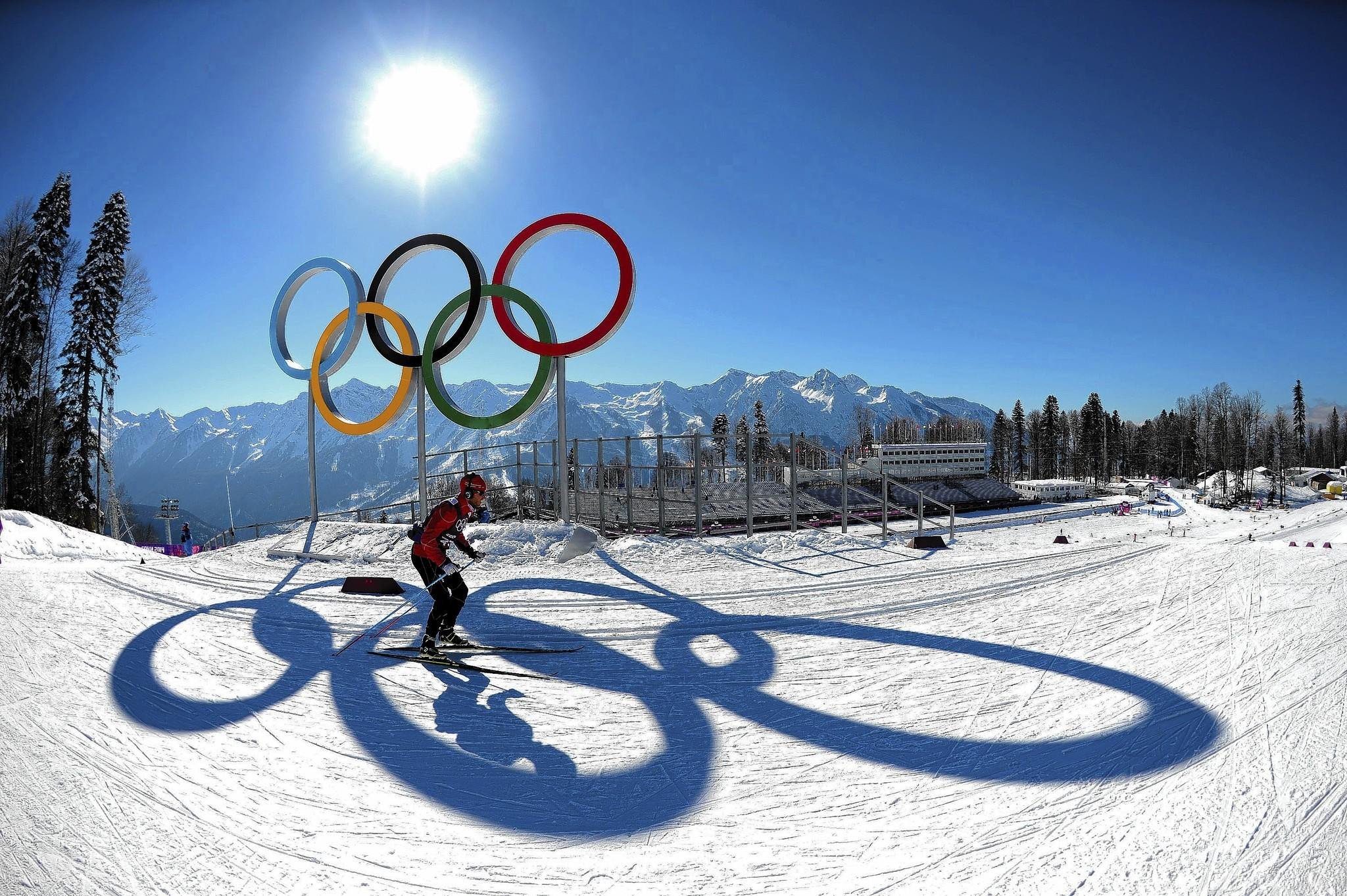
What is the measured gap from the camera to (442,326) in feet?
46.6

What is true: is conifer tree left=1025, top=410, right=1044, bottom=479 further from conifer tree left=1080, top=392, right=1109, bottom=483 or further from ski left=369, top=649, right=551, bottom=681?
ski left=369, top=649, right=551, bottom=681

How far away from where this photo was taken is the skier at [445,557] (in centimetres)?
692

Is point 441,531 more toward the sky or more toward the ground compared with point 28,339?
more toward the ground

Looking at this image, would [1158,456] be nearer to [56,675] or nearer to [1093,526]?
[1093,526]

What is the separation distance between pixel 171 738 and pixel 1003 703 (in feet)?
23.0

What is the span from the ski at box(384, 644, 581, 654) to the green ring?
6867 millimetres

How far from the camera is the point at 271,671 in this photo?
6387mm

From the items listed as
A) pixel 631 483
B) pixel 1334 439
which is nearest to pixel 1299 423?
pixel 1334 439

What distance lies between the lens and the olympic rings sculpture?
42.2 ft

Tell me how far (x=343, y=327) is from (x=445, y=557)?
11556 millimetres

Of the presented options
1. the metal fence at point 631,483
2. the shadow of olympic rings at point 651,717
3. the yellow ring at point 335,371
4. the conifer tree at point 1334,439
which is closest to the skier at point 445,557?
the shadow of olympic rings at point 651,717

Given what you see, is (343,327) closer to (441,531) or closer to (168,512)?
(441,531)

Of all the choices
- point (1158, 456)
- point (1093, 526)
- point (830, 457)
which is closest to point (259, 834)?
point (830, 457)

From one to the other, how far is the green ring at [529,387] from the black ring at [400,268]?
175mm
